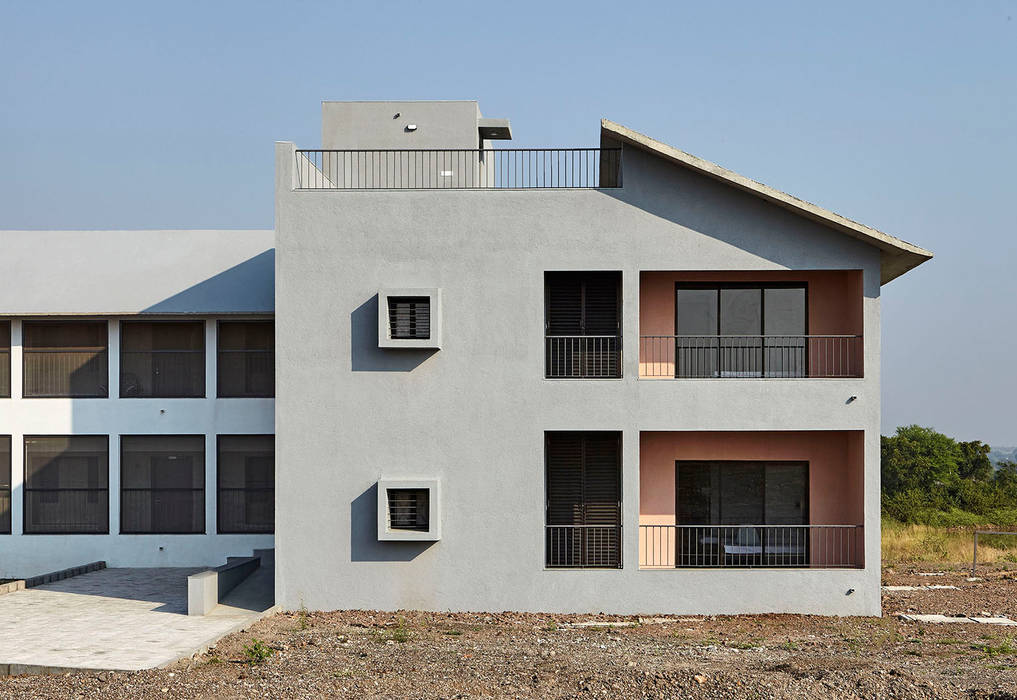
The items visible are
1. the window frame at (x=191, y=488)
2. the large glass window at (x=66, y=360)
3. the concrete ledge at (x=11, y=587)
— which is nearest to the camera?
the concrete ledge at (x=11, y=587)

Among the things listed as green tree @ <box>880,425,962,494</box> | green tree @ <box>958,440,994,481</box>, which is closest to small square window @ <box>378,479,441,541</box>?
green tree @ <box>880,425,962,494</box>

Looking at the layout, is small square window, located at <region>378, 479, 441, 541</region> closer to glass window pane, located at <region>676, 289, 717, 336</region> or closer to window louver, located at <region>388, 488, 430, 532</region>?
window louver, located at <region>388, 488, 430, 532</region>

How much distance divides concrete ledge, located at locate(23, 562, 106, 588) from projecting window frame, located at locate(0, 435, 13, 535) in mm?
1557

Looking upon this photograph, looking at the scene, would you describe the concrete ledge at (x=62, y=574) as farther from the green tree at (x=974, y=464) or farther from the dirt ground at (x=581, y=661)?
the green tree at (x=974, y=464)

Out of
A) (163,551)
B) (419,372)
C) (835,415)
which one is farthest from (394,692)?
(163,551)

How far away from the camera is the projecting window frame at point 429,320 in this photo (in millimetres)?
16984

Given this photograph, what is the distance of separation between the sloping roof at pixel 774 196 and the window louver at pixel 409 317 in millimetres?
4301

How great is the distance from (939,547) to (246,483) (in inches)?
669

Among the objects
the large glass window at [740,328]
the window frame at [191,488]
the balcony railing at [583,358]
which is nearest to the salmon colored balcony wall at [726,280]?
the large glass window at [740,328]

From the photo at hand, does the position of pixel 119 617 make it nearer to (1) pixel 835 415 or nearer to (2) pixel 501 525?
(2) pixel 501 525

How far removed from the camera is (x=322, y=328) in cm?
1738

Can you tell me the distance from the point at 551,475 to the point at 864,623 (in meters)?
5.73

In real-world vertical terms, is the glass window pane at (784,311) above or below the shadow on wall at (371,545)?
above

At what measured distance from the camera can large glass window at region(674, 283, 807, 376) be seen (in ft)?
62.2
